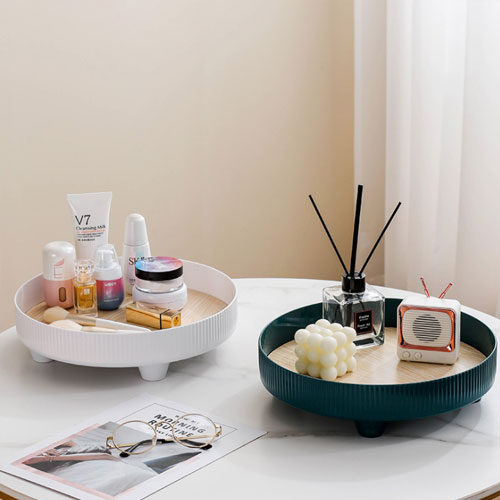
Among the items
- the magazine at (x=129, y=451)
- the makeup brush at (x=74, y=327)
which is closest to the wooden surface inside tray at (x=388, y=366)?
the magazine at (x=129, y=451)

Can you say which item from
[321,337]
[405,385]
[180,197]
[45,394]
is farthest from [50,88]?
[405,385]

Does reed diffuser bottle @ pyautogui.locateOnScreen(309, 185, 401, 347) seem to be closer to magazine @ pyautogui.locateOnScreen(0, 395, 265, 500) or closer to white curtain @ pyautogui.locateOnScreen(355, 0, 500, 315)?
magazine @ pyautogui.locateOnScreen(0, 395, 265, 500)

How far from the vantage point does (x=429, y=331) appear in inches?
42.8

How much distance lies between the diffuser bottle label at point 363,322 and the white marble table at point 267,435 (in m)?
0.17

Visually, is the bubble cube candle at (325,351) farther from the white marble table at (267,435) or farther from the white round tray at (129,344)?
the white round tray at (129,344)

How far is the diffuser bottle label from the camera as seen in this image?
1.15 metres

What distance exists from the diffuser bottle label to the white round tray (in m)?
0.21

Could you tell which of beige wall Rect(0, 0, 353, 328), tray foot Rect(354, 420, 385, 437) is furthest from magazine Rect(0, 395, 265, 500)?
beige wall Rect(0, 0, 353, 328)

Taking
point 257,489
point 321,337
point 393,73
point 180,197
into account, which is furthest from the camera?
point 180,197

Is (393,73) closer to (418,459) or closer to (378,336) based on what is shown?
(378,336)

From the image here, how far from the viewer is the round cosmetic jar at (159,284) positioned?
127cm

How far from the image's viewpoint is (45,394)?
1.13 metres

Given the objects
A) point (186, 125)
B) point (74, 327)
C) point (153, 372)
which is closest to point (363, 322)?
point (153, 372)

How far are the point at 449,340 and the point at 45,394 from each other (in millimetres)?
595
